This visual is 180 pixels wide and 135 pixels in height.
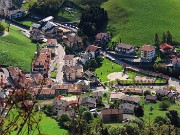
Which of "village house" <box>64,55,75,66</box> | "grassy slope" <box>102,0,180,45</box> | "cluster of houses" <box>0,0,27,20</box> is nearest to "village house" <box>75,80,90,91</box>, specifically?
"village house" <box>64,55,75,66</box>

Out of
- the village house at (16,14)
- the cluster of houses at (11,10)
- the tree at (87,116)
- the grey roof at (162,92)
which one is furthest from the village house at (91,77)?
the village house at (16,14)

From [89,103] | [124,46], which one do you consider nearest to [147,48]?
[124,46]

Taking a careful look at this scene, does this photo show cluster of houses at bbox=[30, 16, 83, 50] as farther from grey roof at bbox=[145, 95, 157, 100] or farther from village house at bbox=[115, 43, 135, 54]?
grey roof at bbox=[145, 95, 157, 100]

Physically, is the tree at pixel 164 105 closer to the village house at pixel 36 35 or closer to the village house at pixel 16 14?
the village house at pixel 36 35

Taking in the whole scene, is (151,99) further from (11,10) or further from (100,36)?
(11,10)

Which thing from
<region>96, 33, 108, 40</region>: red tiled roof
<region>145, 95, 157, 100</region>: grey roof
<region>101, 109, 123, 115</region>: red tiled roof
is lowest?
<region>145, 95, 157, 100</region>: grey roof
